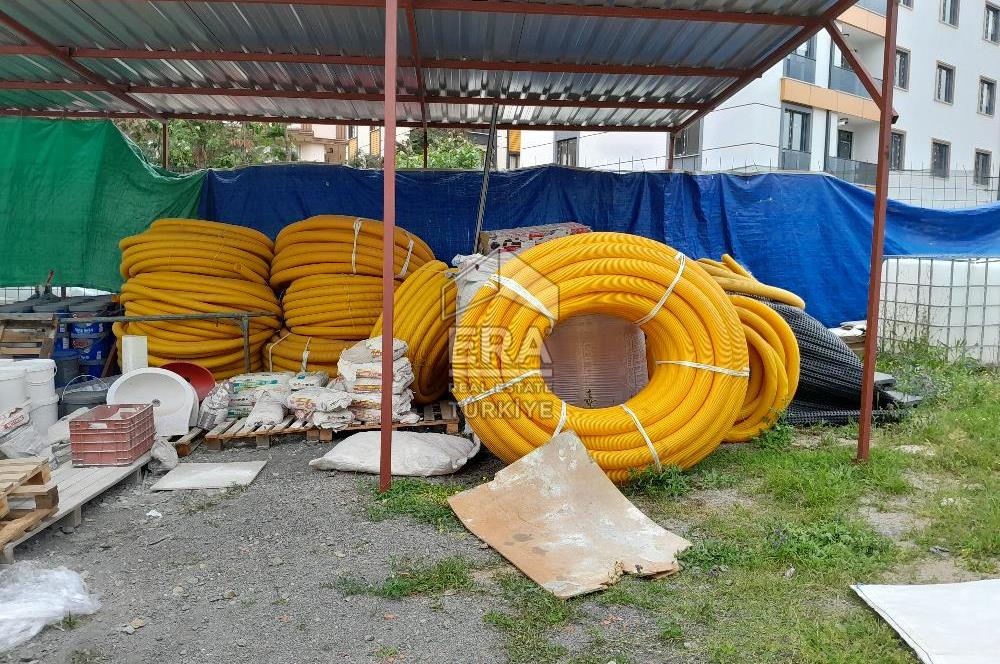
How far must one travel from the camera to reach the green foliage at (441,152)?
2273 centimetres

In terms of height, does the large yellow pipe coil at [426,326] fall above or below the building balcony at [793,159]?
below

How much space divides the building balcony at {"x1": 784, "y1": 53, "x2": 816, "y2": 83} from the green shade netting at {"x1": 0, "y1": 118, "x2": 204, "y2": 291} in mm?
15913

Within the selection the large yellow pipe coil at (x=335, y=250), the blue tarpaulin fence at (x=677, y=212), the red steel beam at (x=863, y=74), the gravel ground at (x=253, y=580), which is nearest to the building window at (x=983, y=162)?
the blue tarpaulin fence at (x=677, y=212)

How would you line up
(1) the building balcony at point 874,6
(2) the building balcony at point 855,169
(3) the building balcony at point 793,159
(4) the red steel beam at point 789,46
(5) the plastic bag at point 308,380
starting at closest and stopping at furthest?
(4) the red steel beam at point 789,46 → (5) the plastic bag at point 308,380 → (3) the building balcony at point 793,159 → (2) the building balcony at point 855,169 → (1) the building balcony at point 874,6

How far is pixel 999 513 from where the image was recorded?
3.46 m

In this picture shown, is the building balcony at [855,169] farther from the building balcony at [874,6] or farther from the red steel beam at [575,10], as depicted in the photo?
Result: the red steel beam at [575,10]

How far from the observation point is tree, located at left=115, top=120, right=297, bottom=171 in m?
21.2

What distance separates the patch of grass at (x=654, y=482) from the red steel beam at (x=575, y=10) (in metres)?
3.11

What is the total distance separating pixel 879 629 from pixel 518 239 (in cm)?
497

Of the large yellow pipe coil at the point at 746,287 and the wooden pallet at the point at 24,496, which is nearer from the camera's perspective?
the wooden pallet at the point at 24,496

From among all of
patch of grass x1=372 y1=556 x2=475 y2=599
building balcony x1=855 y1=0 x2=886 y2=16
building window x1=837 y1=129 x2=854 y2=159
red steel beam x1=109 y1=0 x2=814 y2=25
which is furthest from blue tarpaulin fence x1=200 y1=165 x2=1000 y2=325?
building balcony x1=855 y1=0 x2=886 y2=16

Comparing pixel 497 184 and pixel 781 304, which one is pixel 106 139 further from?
pixel 781 304

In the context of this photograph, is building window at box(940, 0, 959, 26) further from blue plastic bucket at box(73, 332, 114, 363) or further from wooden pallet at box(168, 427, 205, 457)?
wooden pallet at box(168, 427, 205, 457)

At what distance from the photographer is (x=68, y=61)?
5.85 meters
